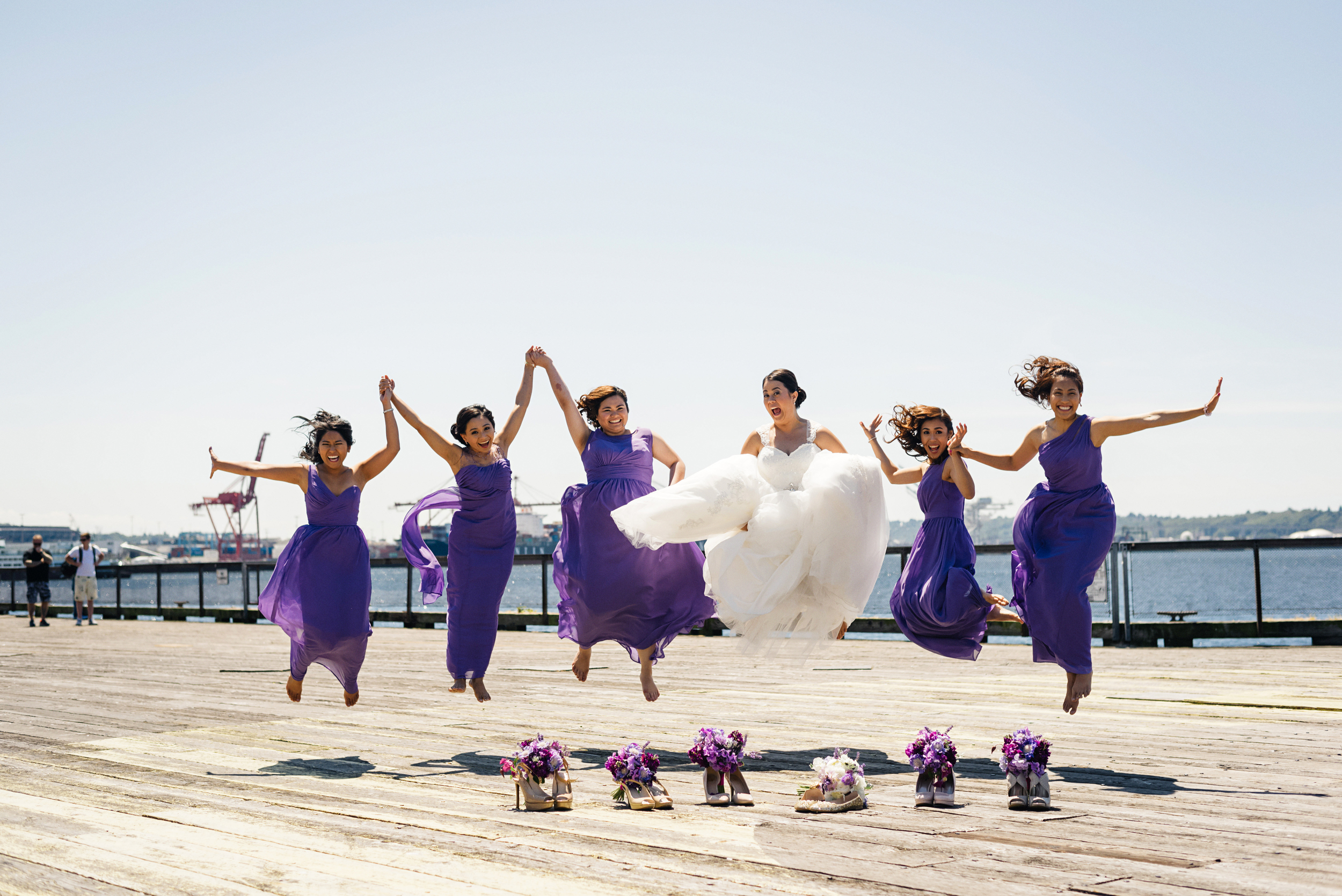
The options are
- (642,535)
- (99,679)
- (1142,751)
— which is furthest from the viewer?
(99,679)

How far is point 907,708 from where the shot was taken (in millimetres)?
7336

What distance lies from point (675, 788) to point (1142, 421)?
2.94m

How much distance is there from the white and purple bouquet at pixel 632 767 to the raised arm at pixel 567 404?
280 cm

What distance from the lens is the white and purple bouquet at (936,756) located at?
4406 mm

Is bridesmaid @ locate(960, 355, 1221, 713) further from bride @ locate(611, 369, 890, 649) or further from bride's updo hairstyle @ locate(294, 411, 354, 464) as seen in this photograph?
bride's updo hairstyle @ locate(294, 411, 354, 464)

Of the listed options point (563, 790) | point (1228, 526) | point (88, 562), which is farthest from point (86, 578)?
point (1228, 526)

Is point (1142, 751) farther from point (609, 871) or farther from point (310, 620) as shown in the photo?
point (310, 620)

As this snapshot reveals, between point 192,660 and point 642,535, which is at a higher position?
point 642,535

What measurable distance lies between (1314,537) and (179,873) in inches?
→ 392

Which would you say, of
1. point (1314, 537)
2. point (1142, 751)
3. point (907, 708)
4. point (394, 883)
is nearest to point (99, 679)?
point (907, 708)

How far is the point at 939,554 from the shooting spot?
6172mm

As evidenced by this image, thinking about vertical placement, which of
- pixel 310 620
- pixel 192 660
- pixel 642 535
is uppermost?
pixel 642 535

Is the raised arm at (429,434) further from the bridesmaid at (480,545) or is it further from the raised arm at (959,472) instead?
the raised arm at (959,472)

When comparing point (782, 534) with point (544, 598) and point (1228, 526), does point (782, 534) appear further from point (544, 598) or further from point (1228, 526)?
point (1228, 526)
